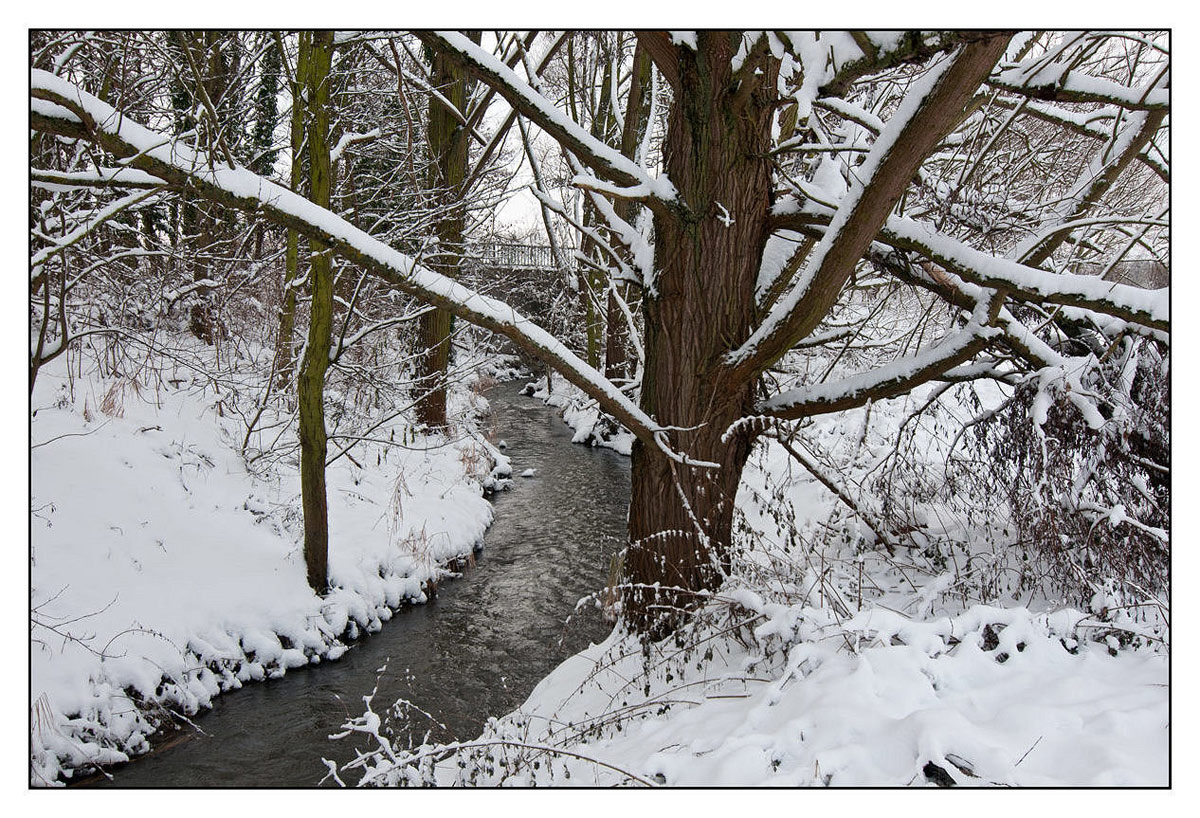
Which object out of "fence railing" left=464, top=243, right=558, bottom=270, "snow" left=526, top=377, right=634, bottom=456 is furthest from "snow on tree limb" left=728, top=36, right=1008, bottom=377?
"fence railing" left=464, top=243, right=558, bottom=270

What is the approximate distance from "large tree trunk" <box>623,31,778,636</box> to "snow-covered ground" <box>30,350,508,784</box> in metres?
2.86

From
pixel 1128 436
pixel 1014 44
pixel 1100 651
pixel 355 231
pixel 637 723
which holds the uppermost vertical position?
pixel 1014 44

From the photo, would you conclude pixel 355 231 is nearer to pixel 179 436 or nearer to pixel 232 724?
pixel 232 724

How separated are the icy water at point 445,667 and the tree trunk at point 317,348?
39.5 inches

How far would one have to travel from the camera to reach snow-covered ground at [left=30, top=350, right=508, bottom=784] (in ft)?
16.4

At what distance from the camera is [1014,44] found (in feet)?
11.4

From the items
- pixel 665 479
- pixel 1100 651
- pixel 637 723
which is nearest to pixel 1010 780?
pixel 1100 651

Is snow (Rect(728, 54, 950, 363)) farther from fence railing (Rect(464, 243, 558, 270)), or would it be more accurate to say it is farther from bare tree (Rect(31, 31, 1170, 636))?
fence railing (Rect(464, 243, 558, 270))

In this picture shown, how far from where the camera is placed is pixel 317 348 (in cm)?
652

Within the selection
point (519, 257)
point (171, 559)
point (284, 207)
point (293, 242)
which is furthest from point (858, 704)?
point (519, 257)

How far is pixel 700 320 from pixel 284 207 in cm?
224

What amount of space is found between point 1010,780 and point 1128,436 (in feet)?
6.75

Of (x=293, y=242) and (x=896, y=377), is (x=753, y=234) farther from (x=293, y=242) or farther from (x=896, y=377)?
(x=293, y=242)

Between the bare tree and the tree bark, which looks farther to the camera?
the tree bark
